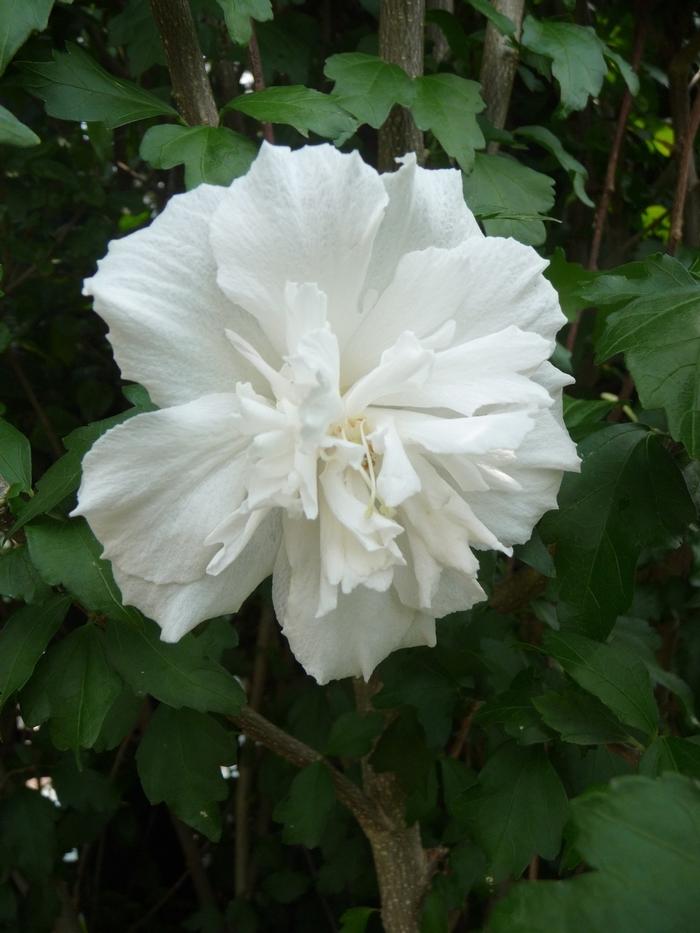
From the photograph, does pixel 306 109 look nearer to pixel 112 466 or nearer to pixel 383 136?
pixel 383 136

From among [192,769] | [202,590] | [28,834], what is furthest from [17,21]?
[28,834]

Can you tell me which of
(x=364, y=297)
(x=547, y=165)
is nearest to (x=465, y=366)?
(x=364, y=297)

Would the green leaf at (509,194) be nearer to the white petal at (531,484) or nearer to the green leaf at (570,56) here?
the green leaf at (570,56)

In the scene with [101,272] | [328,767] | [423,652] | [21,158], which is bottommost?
[328,767]

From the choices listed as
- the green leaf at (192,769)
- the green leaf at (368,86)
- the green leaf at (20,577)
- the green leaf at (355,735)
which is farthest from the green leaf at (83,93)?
the green leaf at (355,735)

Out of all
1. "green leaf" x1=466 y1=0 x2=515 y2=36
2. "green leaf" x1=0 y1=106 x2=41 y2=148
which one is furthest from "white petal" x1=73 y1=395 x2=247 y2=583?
"green leaf" x1=466 y1=0 x2=515 y2=36

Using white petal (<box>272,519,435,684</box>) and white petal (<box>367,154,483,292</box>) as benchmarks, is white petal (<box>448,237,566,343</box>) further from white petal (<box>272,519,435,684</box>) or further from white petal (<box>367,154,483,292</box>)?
white petal (<box>272,519,435,684</box>)

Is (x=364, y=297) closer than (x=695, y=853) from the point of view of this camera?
No

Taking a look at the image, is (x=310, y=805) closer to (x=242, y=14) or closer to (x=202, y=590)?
(x=202, y=590)
